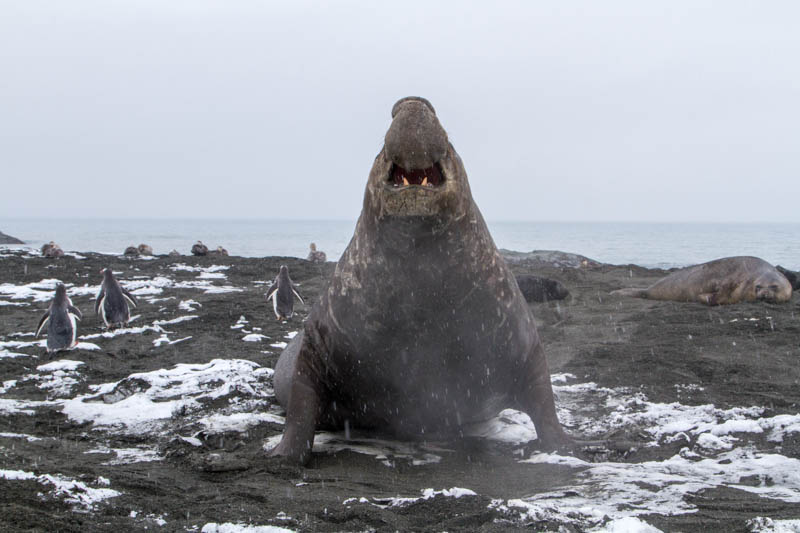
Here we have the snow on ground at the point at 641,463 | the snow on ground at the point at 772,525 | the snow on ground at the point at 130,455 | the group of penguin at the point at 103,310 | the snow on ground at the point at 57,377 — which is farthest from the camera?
the group of penguin at the point at 103,310

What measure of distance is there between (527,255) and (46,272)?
15535 millimetres

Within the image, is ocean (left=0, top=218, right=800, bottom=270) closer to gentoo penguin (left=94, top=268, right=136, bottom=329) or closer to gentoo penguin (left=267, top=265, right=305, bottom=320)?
gentoo penguin (left=267, top=265, right=305, bottom=320)

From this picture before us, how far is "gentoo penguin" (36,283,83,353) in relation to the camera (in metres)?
7.48

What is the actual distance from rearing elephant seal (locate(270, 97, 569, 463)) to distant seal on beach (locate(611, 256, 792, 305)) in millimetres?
8437

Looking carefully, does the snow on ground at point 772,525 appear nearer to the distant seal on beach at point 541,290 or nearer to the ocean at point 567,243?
the distant seal on beach at point 541,290

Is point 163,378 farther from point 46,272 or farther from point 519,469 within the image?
point 46,272

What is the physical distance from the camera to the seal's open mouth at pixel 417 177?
3336 mm

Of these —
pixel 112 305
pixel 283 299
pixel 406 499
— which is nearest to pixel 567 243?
pixel 283 299

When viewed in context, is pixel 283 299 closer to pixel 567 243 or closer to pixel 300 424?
pixel 300 424

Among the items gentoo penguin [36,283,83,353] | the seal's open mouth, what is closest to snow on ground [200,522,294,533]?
the seal's open mouth

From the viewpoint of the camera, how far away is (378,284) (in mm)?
3666

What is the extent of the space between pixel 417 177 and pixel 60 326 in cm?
614

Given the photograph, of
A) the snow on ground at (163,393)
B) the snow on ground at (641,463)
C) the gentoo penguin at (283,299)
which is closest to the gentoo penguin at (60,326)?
the snow on ground at (163,393)

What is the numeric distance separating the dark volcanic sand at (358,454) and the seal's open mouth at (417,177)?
1476 millimetres
